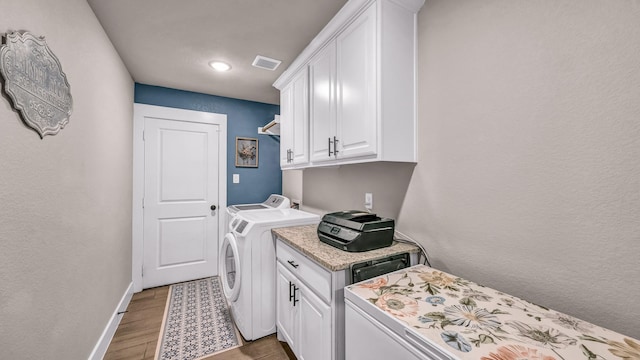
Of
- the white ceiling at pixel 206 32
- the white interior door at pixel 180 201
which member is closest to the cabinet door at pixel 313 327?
the white ceiling at pixel 206 32

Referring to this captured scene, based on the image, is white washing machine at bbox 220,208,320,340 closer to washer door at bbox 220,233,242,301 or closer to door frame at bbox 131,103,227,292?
washer door at bbox 220,233,242,301

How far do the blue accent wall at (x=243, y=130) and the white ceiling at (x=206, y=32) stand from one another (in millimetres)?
338

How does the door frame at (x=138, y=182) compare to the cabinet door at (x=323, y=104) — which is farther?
the door frame at (x=138, y=182)

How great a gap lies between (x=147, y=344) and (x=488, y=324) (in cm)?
228

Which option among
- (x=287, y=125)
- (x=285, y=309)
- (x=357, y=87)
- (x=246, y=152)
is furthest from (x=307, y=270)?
(x=246, y=152)

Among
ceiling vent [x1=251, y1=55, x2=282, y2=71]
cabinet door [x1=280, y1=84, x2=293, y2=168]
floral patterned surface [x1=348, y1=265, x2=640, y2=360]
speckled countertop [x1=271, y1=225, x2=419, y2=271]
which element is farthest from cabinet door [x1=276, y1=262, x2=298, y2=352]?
ceiling vent [x1=251, y1=55, x2=282, y2=71]

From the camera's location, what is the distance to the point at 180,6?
5.04 feet

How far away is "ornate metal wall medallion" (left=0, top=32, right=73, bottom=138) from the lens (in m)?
0.88

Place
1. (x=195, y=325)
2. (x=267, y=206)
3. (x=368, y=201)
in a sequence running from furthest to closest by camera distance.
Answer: (x=267, y=206), (x=195, y=325), (x=368, y=201)

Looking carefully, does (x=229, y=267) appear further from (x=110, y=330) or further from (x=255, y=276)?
(x=110, y=330)

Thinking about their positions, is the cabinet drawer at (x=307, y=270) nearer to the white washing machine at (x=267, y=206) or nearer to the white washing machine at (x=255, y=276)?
the white washing machine at (x=255, y=276)

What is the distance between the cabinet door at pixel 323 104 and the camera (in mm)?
1674

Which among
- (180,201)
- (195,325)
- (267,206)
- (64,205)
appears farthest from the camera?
(267,206)

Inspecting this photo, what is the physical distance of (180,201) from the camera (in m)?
2.96
